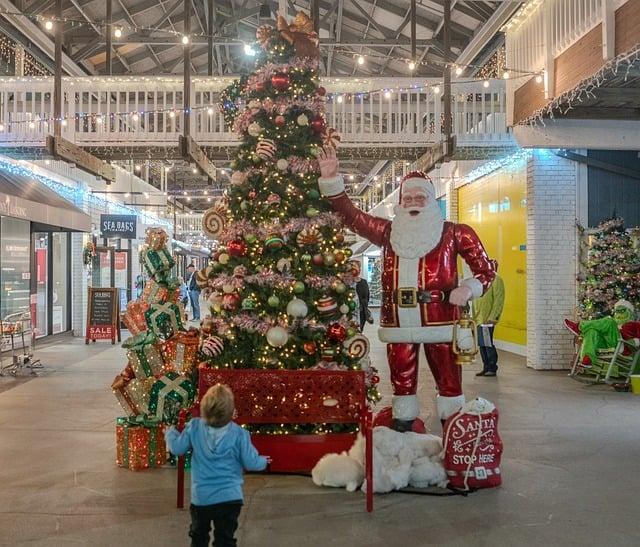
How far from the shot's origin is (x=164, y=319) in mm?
5824

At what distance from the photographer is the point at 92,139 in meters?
10.7

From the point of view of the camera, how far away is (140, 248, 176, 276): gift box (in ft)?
19.2

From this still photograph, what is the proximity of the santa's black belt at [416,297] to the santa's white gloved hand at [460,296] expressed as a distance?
11 cm

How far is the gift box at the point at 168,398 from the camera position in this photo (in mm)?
5613

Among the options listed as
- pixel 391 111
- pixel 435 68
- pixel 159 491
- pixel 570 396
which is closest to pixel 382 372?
pixel 570 396

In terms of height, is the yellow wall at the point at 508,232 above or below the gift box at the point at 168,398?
above

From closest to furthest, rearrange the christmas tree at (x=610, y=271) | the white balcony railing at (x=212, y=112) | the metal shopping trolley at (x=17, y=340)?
the christmas tree at (x=610, y=271), the metal shopping trolley at (x=17, y=340), the white balcony railing at (x=212, y=112)

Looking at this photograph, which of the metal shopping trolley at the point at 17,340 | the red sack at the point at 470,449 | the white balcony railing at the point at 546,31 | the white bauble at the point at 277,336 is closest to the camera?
the red sack at the point at 470,449

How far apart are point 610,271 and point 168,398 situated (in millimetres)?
7101

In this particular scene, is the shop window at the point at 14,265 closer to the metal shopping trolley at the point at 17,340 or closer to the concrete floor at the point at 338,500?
the metal shopping trolley at the point at 17,340

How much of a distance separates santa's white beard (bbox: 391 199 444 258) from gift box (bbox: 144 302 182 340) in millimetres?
1912

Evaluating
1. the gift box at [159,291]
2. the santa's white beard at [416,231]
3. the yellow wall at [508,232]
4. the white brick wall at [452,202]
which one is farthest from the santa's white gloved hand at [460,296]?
the white brick wall at [452,202]

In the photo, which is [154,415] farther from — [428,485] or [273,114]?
[273,114]

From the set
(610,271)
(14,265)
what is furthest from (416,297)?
(14,265)
